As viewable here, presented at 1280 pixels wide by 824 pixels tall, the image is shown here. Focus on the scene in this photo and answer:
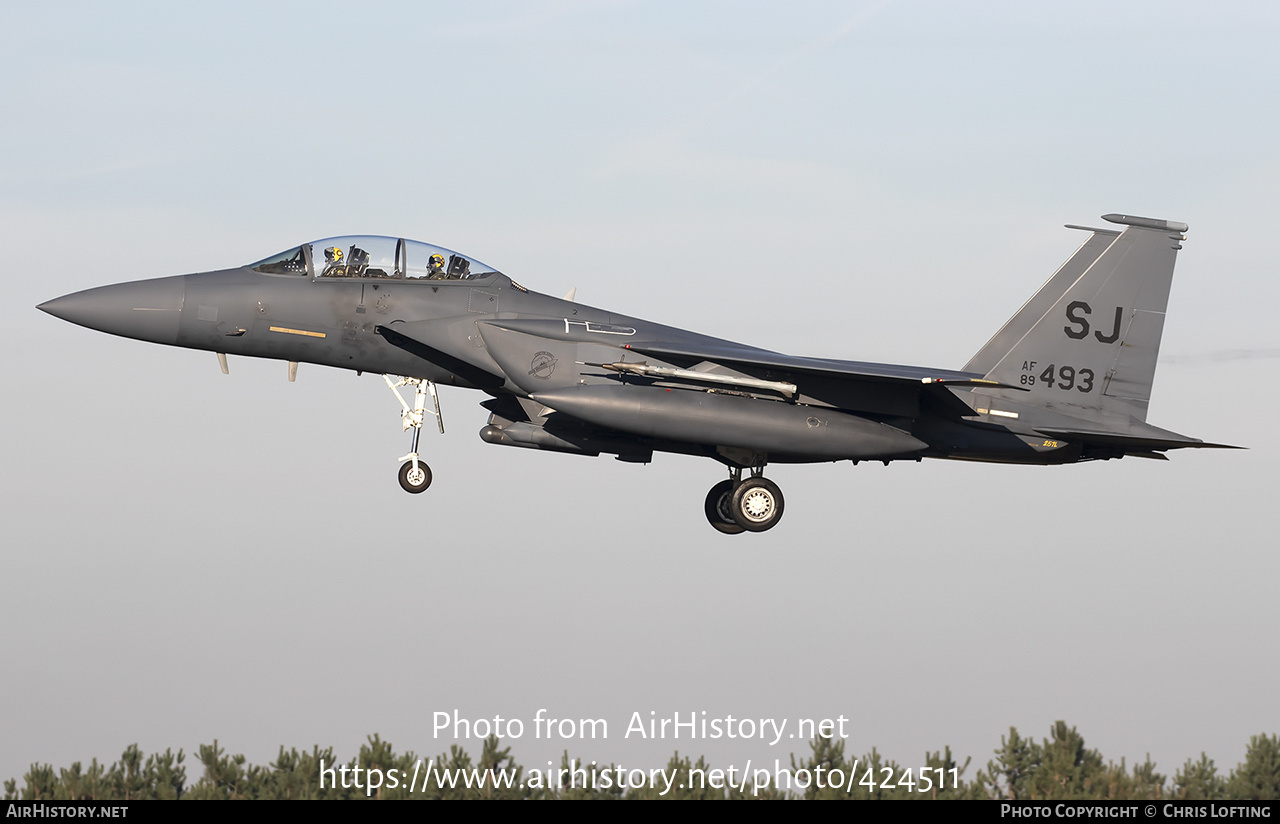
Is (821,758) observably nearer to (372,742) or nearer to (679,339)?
(372,742)

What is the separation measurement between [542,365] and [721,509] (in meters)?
3.66

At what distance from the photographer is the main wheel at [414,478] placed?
19.1 m

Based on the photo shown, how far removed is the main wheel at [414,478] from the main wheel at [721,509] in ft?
14.6

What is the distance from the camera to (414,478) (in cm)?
1914

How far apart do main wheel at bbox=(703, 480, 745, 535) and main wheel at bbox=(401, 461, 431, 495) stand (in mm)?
4438

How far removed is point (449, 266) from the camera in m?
19.6

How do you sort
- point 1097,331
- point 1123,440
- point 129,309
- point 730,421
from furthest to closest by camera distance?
point 1097,331
point 1123,440
point 730,421
point 129,309

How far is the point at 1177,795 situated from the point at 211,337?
48.0m

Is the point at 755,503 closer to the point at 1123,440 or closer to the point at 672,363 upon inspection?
the point at 672,363

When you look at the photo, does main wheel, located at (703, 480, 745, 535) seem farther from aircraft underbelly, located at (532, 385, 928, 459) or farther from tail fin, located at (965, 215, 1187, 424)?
tail fin, located at (965, 215, 1187, 424)

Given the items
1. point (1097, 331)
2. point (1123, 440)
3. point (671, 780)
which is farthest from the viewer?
point (671, 780)

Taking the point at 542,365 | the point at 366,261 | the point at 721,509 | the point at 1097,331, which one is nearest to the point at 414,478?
the point at 542,365

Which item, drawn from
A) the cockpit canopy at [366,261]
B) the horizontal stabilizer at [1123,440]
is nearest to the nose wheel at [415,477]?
the cockpit canopy at [366,261]
